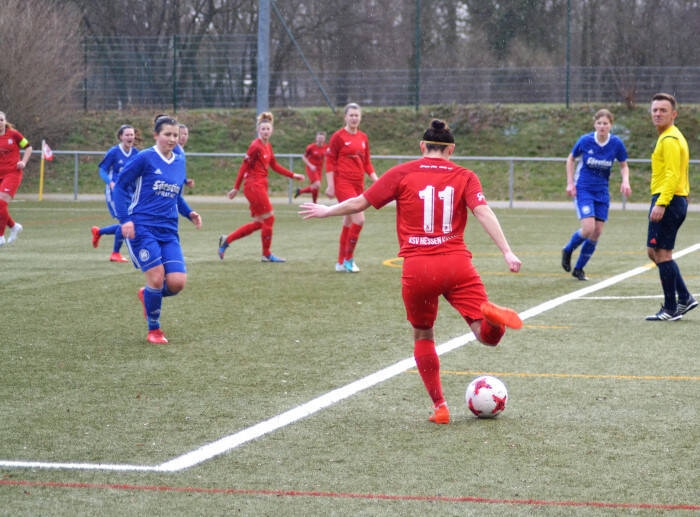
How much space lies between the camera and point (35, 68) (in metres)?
34.1

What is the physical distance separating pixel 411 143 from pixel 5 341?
2907 centimetres

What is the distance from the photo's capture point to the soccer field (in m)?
4.57

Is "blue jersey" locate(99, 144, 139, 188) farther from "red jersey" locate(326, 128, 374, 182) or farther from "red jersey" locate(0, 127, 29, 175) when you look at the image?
"red jersey" locate(326, 128, 374, 182)

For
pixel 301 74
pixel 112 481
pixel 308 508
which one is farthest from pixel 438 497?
pixel 301 74

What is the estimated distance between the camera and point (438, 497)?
4.50m

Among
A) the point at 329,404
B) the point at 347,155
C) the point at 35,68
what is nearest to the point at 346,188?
the point at 347,155

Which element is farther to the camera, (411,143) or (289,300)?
(411,143)

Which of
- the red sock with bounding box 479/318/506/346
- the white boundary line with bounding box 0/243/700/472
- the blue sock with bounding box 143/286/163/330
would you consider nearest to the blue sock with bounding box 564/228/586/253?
the white boundary line with bounding box 0/243/700/472

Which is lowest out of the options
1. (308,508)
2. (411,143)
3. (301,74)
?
(308,508)

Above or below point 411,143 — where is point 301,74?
above

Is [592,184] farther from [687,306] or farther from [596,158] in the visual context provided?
[687,306]

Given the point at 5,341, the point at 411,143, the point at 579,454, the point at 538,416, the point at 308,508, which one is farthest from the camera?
the point at 411,143

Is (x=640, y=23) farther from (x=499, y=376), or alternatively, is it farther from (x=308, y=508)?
(x=308, y=508)

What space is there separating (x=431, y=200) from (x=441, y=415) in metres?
1.17
